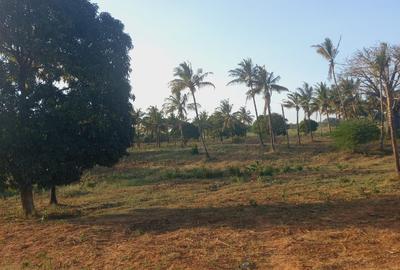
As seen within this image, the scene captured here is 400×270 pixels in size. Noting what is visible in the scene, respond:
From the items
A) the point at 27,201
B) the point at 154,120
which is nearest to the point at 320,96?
the point at 154,120

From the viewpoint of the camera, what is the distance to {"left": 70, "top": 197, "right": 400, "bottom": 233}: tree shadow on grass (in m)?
11.8

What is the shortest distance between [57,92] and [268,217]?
831 centimetres

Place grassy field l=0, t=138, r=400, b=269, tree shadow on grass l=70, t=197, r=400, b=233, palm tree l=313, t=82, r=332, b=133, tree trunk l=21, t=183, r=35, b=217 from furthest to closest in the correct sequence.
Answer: palm tree l=313, t=82, r=332, b=133
tree trunk l=21, t=183, r=35, b=217
tree shadow on grass l=70, t=197, r=400, b=233
grassy field l=0, t=138, r=400, b=269

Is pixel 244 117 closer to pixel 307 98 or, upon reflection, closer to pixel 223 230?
pixel 307 98

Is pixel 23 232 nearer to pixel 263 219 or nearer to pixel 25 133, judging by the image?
pixel 25 133

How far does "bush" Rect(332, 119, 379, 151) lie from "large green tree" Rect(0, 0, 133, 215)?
92.0 feet

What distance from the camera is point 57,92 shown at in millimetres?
15516

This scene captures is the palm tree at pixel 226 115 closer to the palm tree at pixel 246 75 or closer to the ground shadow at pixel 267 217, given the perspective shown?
the palm tree at pixel 246 75

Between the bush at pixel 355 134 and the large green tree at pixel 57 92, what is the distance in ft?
92.0

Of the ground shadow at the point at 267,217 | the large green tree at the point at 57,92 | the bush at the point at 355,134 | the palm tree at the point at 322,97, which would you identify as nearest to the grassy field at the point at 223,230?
the ground shadow at the point at 267,217

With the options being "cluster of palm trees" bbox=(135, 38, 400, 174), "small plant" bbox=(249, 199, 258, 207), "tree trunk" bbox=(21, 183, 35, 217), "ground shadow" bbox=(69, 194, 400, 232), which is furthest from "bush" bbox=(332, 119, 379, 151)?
"tree trunk" bbox=(21, 183, 35, 217)

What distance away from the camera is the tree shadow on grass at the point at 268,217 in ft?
38.6

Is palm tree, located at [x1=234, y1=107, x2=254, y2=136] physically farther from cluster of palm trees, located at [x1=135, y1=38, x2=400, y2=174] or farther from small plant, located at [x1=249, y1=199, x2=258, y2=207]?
small plant, located at [x1=249, y1=199, x2=258, y2=207]

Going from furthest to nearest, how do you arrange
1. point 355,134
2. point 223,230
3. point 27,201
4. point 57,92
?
point 355,134
point 27,201
point 57,92
point 223,230
